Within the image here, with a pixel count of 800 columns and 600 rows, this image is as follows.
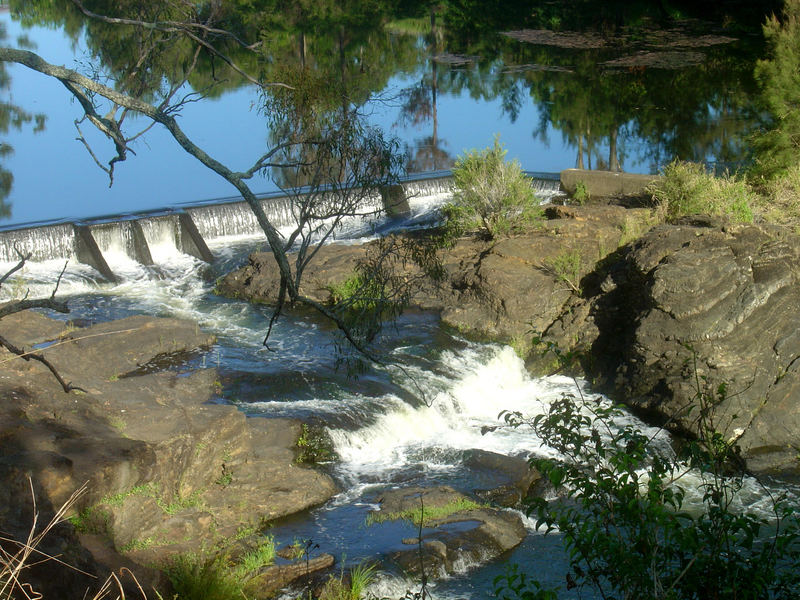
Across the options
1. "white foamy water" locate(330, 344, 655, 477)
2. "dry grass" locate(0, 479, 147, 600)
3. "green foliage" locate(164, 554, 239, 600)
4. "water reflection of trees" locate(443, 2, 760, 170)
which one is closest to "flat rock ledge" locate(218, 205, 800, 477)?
"white foamy water" locate(330, 344, 655, 477)

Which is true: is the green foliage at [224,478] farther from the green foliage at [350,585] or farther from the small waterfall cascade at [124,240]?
the small waterfall cascade at [124,240]

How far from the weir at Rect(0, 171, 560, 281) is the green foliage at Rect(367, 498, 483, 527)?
6.86m

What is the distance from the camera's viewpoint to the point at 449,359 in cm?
1165

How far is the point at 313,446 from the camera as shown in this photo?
9273 mm

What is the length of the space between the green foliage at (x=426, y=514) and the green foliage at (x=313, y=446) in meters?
1.25

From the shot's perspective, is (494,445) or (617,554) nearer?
(617,554)

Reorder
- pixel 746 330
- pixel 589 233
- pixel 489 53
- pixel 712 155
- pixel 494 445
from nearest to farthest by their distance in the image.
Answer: pixel 494 445, pixel 746 330, pixel 589 233, pixel 712 155, pixel 489 53

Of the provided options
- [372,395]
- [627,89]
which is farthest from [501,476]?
[627,89]

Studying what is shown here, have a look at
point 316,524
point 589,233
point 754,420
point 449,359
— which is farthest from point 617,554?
point 589,233

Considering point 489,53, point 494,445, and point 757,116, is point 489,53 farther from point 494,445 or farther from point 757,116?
point 494,445

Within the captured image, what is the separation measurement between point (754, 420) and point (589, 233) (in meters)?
4.56

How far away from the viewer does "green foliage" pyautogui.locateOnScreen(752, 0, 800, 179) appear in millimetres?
15828

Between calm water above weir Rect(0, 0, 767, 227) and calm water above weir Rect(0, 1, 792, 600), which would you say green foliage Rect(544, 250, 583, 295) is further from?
calm water above weir Rect(0, 0, 767, 227)

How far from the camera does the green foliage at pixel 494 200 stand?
14242 millimetres
